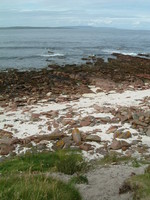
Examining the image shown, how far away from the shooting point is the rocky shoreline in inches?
387

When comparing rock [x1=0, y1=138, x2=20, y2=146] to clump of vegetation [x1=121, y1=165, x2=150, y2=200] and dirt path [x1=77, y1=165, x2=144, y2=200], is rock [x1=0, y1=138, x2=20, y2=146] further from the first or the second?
clump of vegetation [x1=121, y1=165, x2=150, y2=200]

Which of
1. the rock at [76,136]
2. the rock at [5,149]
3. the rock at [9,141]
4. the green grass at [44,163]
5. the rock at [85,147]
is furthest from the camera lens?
the rock at [76,136]

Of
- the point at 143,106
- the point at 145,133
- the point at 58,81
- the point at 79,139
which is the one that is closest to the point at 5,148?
the point at 79,139

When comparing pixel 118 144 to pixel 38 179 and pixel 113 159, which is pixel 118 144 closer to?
pixel 113 159

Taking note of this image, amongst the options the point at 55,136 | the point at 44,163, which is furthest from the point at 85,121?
the point at 44,163

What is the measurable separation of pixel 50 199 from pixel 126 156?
4600 mm

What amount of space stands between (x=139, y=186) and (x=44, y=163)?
344 centimetres

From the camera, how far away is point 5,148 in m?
9.52

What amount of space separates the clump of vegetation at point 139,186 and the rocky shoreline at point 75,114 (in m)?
3.01

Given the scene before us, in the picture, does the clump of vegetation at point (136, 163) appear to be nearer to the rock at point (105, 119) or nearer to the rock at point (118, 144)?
the rock at point (118, 144)

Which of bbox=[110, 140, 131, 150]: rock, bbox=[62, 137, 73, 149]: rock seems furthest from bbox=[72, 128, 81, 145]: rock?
bbox=[110, 140, 131, 150]: rock

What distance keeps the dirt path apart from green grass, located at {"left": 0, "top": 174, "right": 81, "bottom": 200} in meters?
0.45

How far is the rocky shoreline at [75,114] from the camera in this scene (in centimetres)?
983

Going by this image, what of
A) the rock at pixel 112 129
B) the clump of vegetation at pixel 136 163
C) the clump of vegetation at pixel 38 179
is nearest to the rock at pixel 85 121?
the rock at pixel 112 129
